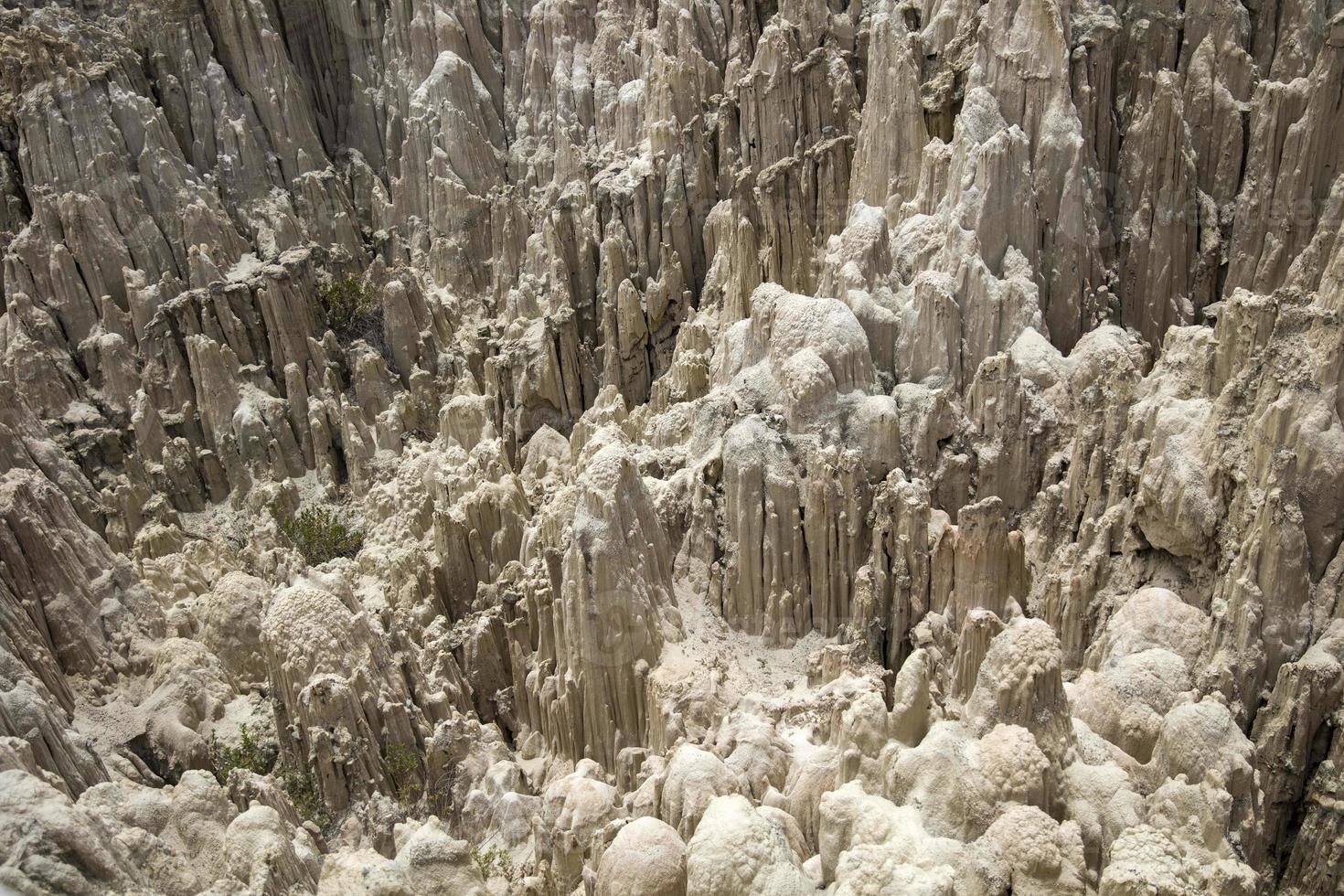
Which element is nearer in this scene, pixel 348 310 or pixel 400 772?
pixel 400 772

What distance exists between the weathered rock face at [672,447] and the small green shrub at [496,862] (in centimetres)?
16

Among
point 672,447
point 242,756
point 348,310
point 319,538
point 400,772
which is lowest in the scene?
point 319,538

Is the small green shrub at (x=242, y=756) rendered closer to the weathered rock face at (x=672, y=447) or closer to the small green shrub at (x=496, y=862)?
the weathered rock face at (x=672, y=447)

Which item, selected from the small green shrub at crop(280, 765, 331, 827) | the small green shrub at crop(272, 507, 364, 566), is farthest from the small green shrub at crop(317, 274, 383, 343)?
the small green shrub at crop(280, 765, 331, 827)

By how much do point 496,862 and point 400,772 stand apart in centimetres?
306

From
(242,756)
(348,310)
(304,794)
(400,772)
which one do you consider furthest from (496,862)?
(348,310)

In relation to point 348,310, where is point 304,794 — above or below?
below

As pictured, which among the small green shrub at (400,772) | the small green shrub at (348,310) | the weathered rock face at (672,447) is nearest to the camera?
the weathered rock face at (672,447)

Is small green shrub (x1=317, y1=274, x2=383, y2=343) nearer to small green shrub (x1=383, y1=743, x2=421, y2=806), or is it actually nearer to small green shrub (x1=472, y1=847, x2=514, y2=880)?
small green shrub (x1=383, y1=743, x2=421, y2=806)

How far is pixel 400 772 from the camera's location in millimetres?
18188

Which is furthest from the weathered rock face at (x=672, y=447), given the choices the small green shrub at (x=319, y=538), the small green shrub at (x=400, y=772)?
the small green shrub at (x=319, y=538)

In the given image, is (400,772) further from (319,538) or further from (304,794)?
(319,538)

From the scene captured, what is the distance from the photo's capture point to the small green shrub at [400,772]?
18125mm

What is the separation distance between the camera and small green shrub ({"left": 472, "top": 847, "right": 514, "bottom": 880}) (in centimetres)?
1491
